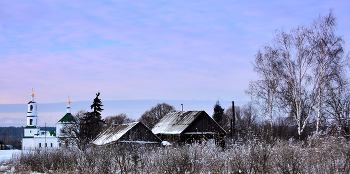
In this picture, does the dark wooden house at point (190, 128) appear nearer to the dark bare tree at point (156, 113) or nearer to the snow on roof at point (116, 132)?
the snow on roof at point (116, 132)

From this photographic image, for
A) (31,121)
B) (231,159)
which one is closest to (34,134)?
(31,121)

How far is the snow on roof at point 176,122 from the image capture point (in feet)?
113

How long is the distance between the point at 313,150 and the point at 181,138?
21.5m

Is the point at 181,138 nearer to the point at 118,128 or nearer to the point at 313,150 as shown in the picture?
the point at 118,128

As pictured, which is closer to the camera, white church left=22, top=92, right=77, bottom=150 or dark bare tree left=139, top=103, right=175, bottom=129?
dark bare tree left=139, top=103, right=175, bottom=129

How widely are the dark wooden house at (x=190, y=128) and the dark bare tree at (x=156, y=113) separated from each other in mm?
31797

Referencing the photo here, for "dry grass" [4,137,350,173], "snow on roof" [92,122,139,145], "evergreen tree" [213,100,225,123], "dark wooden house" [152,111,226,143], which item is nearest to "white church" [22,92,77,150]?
"evergreen tree" [213,100,225,123]

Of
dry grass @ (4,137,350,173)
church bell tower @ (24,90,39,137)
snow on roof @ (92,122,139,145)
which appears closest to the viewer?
dry grass @ (4,137,350,173)

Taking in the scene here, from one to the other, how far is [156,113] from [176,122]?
113 ft

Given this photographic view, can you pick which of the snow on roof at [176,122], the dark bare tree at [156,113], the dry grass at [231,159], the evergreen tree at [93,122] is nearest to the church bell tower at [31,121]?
the dark bare tree at [156,113]

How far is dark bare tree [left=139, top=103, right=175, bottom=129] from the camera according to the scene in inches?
2739

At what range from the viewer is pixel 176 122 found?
36.5 metres

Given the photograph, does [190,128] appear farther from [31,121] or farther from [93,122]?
[31,121]

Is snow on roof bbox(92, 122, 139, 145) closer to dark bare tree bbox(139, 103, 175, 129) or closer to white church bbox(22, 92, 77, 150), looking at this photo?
dark bare tree bbox(139, 103, 175, 129)
